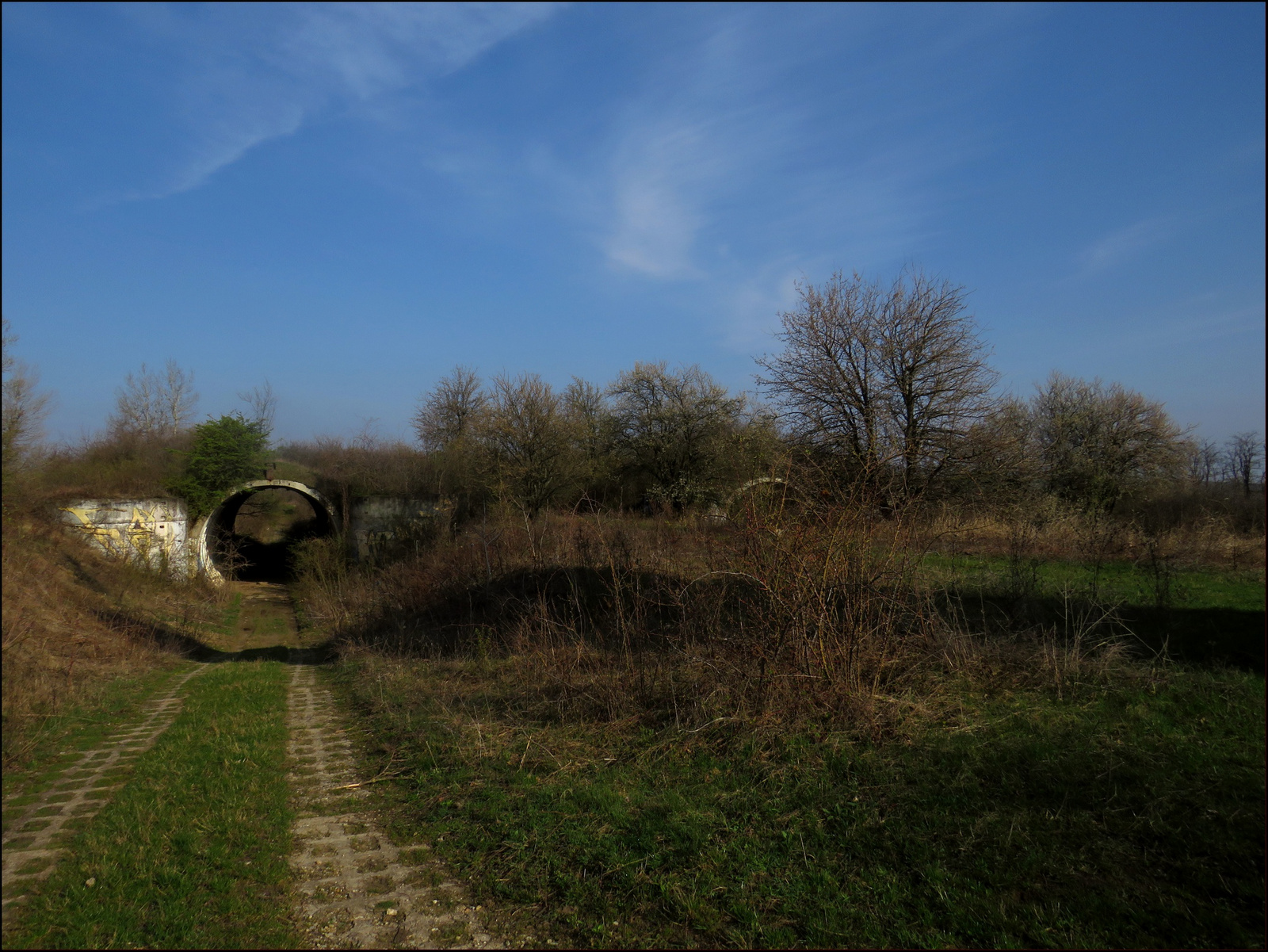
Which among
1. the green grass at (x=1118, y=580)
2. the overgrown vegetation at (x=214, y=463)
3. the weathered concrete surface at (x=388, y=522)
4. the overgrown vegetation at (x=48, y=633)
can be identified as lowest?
the green grass at (x=1118, y=580)

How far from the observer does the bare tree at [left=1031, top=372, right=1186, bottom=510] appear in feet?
89.5

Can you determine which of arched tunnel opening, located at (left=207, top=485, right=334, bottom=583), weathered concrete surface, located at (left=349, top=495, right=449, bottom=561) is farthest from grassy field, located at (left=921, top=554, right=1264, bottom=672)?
arched tunnel opening, located at (left=207, top=485, right=334, bottom=583)

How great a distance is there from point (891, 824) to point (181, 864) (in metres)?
4.67

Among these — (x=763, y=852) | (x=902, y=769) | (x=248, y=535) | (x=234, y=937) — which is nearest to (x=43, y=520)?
(x=234, y=937)

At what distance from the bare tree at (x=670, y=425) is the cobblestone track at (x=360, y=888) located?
29.1 meters

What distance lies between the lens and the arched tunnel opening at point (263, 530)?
29.9 m

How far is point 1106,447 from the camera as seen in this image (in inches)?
1134

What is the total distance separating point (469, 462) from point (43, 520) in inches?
1006

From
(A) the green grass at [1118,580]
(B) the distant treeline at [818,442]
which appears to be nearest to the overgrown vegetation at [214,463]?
(B) the distant treeline at [818,442]

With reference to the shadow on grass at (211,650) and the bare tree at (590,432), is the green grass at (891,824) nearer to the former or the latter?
the shadow on grass at (211,650)

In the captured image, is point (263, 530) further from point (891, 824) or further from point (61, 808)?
point (891, 824)

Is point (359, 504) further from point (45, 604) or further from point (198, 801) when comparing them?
point (45, 604)

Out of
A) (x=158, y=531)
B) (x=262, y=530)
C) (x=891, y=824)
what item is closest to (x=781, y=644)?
(x=891, y=824)

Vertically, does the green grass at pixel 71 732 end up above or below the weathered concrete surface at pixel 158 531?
below
